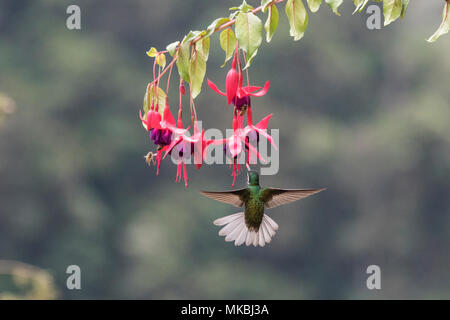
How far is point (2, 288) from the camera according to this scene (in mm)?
6602

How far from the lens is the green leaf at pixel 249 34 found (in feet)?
3.52

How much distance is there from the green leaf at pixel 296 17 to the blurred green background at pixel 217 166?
6.28 metres

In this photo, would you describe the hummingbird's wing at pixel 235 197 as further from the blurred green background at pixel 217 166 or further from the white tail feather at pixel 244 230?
the blurred green background at pixel 217 166

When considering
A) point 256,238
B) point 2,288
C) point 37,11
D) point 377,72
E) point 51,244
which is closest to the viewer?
→ point 256,238

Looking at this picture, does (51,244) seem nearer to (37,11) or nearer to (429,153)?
(37,11)

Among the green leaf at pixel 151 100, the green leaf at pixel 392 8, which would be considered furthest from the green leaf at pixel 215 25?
the green leaf at pixel 392 8

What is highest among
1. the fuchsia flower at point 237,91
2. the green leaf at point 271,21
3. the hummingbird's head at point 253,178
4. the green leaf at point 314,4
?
the green leaf at point 314,4

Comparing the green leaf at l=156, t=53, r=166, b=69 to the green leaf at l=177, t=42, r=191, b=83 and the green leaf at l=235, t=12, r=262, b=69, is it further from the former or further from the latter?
the green leaf at l=235, t=12, r=262, b=69

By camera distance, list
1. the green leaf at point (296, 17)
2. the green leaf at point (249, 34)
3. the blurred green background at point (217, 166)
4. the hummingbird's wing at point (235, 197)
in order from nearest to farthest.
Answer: the green leaf at point (249, 34) < the green leaf at point (296, 17) < the hummingbird's wing at point (235, 197) < the blurred green background at point (217, 166)

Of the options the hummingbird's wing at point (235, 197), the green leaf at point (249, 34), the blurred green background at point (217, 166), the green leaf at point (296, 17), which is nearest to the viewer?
the green leaf at point (249, 34)

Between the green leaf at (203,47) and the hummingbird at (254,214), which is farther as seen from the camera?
the hummingbird at (254,214)

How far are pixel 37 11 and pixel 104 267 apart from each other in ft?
9.54

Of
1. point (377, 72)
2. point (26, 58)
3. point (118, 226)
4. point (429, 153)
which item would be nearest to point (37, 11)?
point (26, 58)

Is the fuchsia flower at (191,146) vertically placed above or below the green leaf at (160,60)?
below
